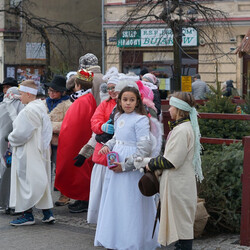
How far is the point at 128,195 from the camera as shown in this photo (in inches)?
236

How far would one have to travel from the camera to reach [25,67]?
29.1 m

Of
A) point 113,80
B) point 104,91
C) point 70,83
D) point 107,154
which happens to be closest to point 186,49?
point 70,83

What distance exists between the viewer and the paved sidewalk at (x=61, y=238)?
255 inches

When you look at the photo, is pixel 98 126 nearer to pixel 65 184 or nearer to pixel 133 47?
pixel 65 184

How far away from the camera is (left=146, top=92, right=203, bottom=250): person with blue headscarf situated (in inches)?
219

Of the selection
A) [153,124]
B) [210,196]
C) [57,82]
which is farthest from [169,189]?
[57,82]

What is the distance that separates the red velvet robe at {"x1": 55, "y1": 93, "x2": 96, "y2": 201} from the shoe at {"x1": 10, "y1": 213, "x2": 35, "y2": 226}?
28.6 inches

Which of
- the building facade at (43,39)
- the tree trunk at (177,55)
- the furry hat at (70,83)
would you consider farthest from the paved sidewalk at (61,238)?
the building facade at (43,39)

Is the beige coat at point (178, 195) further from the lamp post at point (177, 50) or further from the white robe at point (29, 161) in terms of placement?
the lamp post at point (177, 50)

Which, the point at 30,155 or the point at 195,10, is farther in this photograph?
the point at 195,10

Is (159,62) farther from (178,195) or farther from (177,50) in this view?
(178,195)

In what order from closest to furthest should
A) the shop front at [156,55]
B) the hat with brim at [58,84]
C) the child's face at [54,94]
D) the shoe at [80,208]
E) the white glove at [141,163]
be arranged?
the white glove at [141,163] < the shoe at [80,208] < the hat with brim at [58,84] < the child's face at [54,94] < the shop front at [156,55]

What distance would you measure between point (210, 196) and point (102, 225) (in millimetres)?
1398

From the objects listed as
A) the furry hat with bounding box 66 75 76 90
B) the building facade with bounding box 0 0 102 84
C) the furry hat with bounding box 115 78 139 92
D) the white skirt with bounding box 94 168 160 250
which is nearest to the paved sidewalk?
the white skirt with bounding box 94 168 160 250
